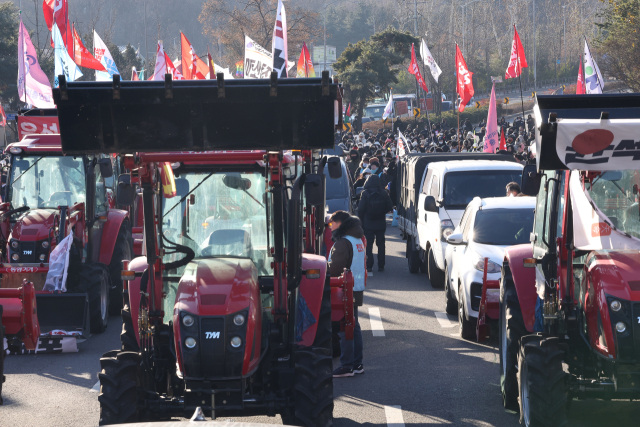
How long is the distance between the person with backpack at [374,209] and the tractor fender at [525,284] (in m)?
7.27

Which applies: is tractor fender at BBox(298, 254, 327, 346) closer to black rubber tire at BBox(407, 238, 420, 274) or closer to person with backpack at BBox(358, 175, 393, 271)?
person with backpack at BBox(358, 175, 393, 271)

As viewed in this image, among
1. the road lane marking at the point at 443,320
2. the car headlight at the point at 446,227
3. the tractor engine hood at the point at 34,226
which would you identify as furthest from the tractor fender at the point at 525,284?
the tractor engine hood at the point at 34,226

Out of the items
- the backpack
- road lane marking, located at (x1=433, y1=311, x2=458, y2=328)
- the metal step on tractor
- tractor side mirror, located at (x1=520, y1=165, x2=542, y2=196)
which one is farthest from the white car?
the metal step on tractor

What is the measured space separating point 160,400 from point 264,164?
1914 mm

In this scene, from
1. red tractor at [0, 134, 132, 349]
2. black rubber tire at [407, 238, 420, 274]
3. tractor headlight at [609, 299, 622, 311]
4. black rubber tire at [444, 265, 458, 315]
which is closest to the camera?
tractor headlight at [609, 299, 622, 311]

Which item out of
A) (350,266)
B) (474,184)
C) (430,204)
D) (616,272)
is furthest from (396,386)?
(474,184)

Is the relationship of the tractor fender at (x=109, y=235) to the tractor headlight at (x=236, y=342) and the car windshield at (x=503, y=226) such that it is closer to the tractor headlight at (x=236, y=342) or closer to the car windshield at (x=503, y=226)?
the car windshield at (x=503, y=226)

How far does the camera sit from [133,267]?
6785mm

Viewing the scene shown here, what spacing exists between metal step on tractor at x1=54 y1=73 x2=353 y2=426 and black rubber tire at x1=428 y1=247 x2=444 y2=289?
23.9 ft

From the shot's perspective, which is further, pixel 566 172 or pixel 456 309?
pixel 456 309

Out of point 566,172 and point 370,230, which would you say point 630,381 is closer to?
point 566,172

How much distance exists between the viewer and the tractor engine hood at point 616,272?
5430 millimetres

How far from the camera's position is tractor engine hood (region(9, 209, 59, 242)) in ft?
34.5

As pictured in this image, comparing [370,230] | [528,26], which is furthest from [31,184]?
[528,26]
